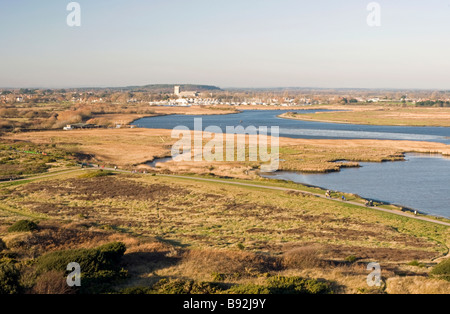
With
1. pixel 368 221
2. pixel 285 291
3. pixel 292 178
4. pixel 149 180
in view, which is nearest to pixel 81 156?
pixel 149 180

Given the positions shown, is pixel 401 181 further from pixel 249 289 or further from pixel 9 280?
pixel 9 280

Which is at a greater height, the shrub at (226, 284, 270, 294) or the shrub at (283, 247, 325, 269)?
the shrub at (226, 284, 270, 294)

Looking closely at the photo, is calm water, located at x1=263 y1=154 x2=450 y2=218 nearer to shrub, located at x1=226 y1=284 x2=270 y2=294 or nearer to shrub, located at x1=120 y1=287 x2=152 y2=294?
shrub, located at x1=226 y1=284 x2=270 y2=294

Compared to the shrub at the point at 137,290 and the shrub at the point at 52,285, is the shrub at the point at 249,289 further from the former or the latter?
the shrub at the point at 52,285

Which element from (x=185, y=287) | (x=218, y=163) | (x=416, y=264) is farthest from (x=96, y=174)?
(x=416, y=264)

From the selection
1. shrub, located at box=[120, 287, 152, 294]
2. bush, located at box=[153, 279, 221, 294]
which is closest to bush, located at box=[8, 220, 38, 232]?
shrub, located at box=[120, 287, 152, 294]

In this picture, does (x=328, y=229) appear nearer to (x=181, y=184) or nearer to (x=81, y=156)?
(x=181, y=184)
